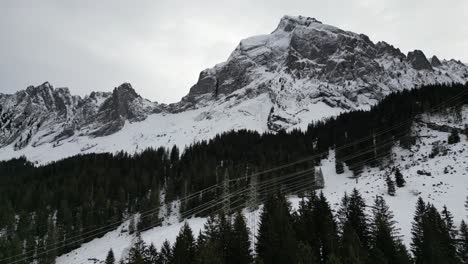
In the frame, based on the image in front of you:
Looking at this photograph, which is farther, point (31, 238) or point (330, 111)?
point (330, 111)

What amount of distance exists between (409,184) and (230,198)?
122ft

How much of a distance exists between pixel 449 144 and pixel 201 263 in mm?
76325

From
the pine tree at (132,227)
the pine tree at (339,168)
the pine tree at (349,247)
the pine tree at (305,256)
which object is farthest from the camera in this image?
the pine tree at (339,168)

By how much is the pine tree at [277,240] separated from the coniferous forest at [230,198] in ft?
0.38

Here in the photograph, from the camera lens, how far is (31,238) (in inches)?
3024

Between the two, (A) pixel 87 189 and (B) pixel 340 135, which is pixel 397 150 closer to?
(B) pixel 340 135

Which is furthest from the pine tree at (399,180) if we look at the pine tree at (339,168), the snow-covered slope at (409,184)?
the pine tree at (339,168)

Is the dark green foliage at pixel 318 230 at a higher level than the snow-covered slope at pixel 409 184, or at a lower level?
lower

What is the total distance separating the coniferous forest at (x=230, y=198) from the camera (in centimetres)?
4225

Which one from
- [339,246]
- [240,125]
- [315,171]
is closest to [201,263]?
[339,246]

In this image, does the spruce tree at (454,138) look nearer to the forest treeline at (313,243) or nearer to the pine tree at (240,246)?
the forest treeline at (313,243)

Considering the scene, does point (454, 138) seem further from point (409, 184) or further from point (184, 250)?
point (184, 250)

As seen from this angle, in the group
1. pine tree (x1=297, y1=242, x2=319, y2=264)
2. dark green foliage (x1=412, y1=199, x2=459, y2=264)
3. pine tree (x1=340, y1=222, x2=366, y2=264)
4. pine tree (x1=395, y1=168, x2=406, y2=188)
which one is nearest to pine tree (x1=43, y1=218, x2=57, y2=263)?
pine tree (x1=297, y1=242, x2=319, y2=264)

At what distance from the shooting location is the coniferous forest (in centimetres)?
4225
